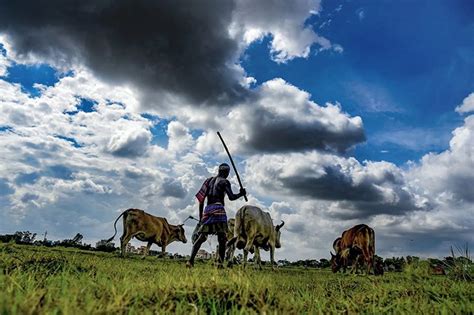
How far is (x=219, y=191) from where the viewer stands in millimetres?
9875

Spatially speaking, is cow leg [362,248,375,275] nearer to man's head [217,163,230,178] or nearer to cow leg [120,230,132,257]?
man's head [217,163,230,178]

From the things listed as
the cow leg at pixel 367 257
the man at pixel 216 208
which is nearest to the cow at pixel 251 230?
the cow leg at pixel 367 257

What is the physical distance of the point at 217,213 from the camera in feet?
32.2

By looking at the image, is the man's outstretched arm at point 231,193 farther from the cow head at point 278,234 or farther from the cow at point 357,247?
the cow head at point 278,234

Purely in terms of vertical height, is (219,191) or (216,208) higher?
(219,191)

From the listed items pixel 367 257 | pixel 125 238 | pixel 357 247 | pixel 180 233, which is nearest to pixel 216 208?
pixel 367 257

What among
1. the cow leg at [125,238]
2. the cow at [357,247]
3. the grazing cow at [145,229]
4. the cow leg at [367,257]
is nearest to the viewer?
the cow leg at [367,257]

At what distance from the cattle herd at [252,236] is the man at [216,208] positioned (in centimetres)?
308

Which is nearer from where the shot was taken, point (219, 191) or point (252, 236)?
point (219, 191)

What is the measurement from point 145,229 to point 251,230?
809cm

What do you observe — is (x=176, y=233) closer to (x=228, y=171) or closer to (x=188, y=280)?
(x=228, y=171)

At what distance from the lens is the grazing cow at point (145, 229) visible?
19795mm

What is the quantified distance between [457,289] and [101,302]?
14.9 ft

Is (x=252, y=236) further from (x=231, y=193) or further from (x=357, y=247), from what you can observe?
(x=357, y=247)
